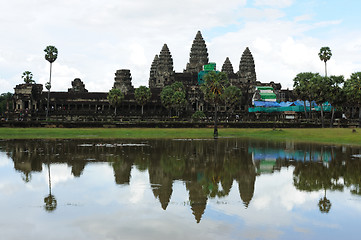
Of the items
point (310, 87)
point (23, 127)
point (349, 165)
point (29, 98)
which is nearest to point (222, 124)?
point (310, 87)

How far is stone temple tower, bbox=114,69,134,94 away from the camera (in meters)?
138

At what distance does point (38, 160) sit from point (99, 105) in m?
88.6

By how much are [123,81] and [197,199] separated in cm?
12543

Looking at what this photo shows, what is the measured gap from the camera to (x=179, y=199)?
14.6 m

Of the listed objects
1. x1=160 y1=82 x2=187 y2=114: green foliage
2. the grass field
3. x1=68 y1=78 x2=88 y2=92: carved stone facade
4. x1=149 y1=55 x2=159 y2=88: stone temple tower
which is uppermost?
x1=149 y1=55 x2=159 y2=88: stone temple tower

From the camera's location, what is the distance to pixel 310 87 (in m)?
76.4

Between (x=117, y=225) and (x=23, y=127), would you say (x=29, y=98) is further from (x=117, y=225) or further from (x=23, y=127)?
(x=117, y=225)

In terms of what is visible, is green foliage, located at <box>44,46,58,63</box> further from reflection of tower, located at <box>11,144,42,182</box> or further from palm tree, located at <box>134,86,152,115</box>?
reflection of tower, located at <box>11,144,42,182</box>

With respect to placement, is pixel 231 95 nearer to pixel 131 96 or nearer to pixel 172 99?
pixel 172 99

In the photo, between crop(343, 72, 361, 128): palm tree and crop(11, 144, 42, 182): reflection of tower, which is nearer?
crop(11, 144, 42, 182): reflection of tower

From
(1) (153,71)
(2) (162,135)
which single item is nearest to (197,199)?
(2) (162,135)

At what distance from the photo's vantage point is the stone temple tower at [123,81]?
451 ft

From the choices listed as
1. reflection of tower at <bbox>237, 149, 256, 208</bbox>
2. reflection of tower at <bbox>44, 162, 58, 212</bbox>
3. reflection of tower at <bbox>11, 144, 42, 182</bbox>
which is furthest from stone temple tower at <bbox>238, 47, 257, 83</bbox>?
reflection of tower at <bbox>44, 162, 58, 212</bbox>

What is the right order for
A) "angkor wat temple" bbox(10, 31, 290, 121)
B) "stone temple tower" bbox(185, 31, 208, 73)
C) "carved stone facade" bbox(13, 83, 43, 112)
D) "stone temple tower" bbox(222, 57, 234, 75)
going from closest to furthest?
"angkor wat temple" bbox(10, 31, 290, 121) < "carved stone facade" bbox(13, 83, 43, 112) < "stone temple tower" bbox(185, 31, 208, 73) < "stone temple tower" bbox(222, 57, 234, 75)
